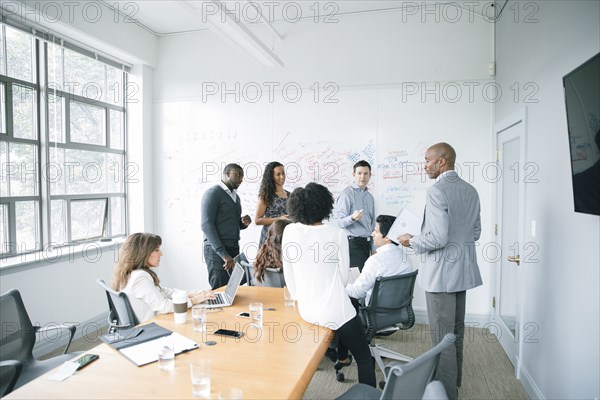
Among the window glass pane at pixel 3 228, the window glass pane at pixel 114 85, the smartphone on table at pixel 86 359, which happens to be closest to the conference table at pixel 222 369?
the smartphone on table at pixel 86 359

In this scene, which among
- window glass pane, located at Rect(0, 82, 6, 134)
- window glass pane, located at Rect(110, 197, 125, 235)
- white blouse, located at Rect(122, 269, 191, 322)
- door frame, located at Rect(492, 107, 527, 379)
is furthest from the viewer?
window glass pane, located at Rect(110, 197, 125, 235)

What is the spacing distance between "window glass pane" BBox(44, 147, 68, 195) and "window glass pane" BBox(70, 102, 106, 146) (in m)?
0.26

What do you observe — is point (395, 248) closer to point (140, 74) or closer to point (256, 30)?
point (256, 30)

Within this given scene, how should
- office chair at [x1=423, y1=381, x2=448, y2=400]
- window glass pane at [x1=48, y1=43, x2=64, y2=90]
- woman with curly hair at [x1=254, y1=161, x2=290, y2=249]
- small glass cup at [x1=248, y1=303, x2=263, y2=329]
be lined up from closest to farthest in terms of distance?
office chair at [x1=423, y1=381, x2=448, y2=400] < small glass cup at [x1=248, y1=303, x2=263, y2=329] < window glass pane at [x1=48, y1=43, x2=64, y2=90] < woman with curly hair at [x1=254, y1=161, x2=290, y2=249]

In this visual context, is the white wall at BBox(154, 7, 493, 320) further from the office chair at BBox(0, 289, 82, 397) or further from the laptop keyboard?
the office chair at BBox(0, 289, 82, 397)

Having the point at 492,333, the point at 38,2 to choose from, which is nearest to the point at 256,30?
the point at 38,2

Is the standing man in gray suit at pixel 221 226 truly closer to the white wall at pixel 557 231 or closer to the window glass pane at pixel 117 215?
the window glass pane at pixel 117 215

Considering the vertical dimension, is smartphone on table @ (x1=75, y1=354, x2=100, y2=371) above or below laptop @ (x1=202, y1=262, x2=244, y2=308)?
below

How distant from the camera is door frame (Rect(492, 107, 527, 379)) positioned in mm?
2969

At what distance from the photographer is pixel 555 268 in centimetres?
240

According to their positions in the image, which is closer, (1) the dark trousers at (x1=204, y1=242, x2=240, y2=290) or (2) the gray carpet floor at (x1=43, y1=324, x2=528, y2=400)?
(2) the gray carpet floor at (x1=43, y1=324, x2=528, y2=400)

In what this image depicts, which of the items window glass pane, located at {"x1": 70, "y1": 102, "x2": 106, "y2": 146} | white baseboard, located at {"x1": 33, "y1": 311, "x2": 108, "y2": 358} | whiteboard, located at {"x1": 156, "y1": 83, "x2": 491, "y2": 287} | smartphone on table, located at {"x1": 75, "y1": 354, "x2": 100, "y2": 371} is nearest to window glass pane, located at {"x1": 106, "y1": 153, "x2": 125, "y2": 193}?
window glass pane, located at {"x1": 70, "y1": 102, "x2": 106, "y2": 146}

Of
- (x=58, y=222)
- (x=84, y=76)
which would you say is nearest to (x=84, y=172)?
(x=58, y=222)

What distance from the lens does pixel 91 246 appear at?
417cm
